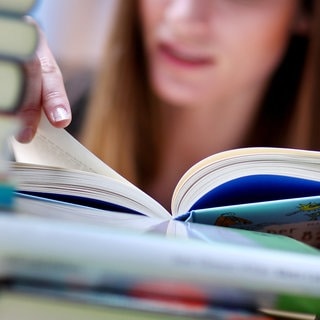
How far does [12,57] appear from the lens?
1.04ft

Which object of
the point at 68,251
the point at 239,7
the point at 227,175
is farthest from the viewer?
the point at 239,7

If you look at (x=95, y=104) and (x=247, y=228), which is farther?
(x=95, y=104)

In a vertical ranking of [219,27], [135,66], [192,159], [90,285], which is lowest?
[90,285]

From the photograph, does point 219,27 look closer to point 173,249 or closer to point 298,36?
point 298,36

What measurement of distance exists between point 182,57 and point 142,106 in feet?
0.52

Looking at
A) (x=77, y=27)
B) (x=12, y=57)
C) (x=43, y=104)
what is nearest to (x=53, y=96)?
(x=43, y=104)

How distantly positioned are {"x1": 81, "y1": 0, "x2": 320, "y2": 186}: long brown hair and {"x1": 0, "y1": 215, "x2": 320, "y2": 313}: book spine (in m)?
0.94

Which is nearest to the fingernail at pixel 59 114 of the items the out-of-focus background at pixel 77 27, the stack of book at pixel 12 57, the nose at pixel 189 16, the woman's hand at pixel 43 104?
the woman's hand at pixel 43 104

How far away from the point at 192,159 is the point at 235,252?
1.12 meters

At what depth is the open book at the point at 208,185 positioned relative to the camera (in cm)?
42

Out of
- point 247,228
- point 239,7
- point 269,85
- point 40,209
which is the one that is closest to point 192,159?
point 269,85

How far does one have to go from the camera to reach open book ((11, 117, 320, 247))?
1.38ft

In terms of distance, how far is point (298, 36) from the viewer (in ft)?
4.46

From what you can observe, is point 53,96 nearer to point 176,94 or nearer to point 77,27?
point 176,94
